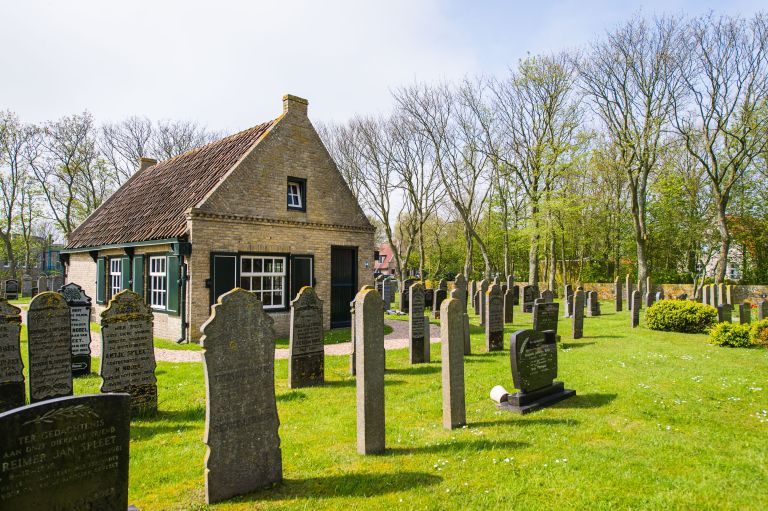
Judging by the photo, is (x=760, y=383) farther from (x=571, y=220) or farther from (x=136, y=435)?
(x=571, y=220)

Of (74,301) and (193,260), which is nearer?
(74,301)

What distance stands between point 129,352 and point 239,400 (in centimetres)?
350

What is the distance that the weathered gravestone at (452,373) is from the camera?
19.9 feet

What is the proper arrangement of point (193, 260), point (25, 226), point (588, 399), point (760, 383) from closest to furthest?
1. point (588, 399)
2. point (760, 383)
3. point (193, 260)
4. point (25, 226)

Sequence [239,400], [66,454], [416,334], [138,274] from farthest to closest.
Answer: [138,274] → [416,334] → [239,400] → [66,454]

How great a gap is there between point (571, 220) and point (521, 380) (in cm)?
3018

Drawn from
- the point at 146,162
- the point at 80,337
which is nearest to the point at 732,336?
the point at 80,337

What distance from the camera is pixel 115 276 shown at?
659 inches

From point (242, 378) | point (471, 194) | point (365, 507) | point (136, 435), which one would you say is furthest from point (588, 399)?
point (471, 194)

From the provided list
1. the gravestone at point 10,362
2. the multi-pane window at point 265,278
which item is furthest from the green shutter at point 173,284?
the gravestone at point 10,362

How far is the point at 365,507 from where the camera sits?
4.07m

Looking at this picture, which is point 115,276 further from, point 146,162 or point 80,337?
point 146,162

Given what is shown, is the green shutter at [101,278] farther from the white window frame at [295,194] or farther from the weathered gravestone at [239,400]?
the weathered gravestone at [239,400]

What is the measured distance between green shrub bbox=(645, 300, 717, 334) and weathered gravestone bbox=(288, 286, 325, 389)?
41.4ft
